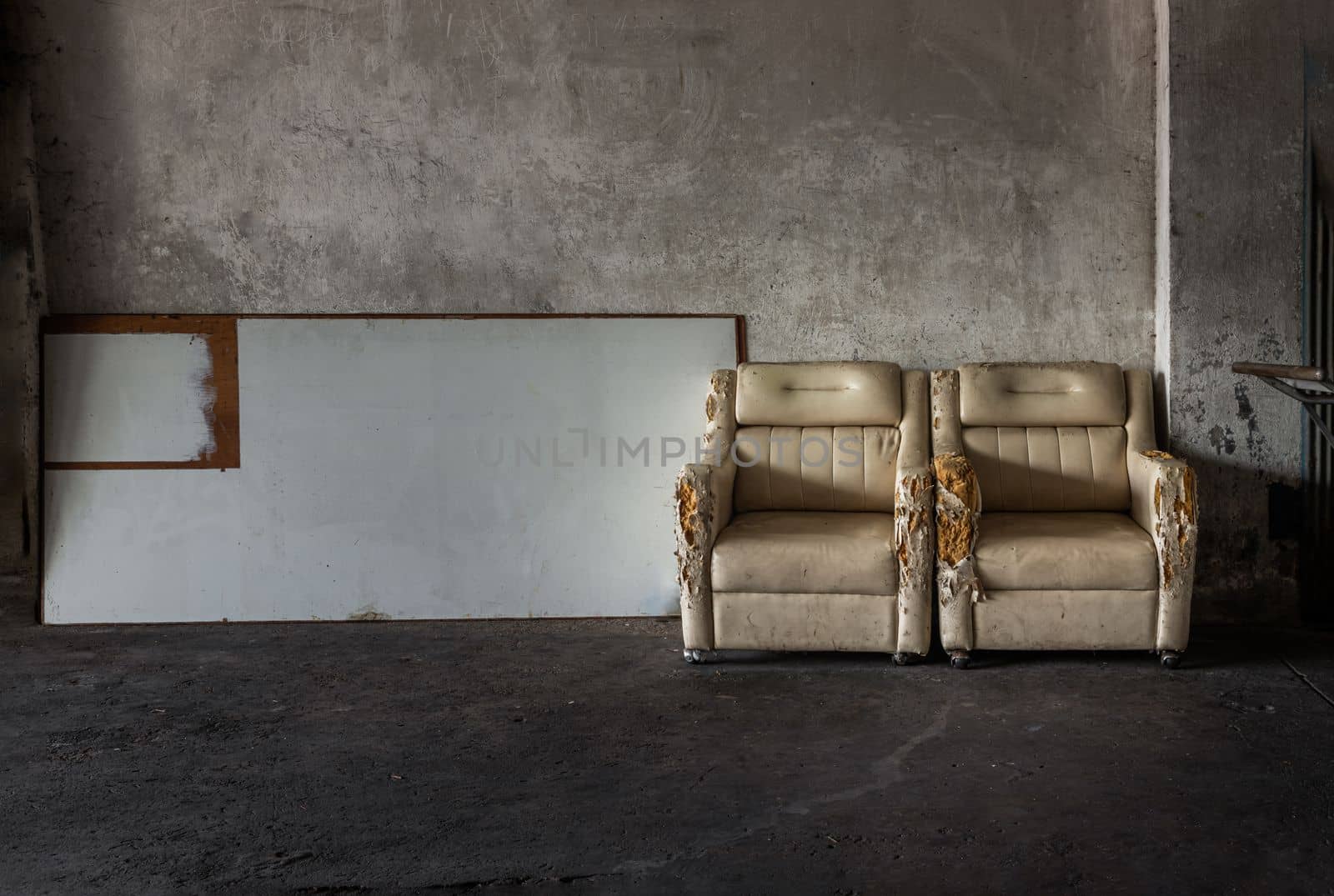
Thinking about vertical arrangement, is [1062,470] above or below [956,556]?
above

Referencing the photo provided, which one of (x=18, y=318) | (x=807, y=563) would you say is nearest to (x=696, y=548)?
(x=807, y=563)

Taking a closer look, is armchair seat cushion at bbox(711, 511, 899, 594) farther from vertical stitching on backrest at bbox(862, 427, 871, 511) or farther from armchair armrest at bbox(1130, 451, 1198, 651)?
armchair armrest at bbox(1130, 451, 1198, 651)

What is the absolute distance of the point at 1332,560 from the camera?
160 inches

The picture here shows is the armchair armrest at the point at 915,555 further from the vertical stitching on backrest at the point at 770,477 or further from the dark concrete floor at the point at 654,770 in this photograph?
the vertical stitching on backrest at the point at 770,477

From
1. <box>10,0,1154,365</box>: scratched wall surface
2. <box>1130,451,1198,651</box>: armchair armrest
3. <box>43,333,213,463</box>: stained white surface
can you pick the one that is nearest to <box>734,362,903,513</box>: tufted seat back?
<box>10,0,1154,365</box>: scratched wall surface

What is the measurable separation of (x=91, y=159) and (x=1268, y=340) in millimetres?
4661

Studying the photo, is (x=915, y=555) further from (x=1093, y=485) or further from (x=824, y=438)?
(x=1093, y=485)

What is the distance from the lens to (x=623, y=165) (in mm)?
4355

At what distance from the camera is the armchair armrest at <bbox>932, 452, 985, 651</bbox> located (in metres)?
3.52

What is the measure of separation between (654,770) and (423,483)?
2.01 metres

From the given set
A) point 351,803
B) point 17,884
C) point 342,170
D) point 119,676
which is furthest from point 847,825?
point 342,170

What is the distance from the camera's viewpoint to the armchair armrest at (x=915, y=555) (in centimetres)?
353

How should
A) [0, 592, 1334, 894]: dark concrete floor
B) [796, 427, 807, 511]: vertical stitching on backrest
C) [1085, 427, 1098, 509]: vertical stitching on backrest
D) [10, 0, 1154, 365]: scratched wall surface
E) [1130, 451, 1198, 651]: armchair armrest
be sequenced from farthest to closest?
[10, 0, 1154, 365]: scratched wall surface → [796, 427, 807, 511]: vertical stitching on backrest → [1085, 427, 1098, 509]: vertical stitching on backrest → [1130, 451, 1198, 651]: armchair armrest → [0, 592, 1334, 894]: dark concrete floor

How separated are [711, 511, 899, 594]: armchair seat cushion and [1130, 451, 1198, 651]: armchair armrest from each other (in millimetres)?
856
